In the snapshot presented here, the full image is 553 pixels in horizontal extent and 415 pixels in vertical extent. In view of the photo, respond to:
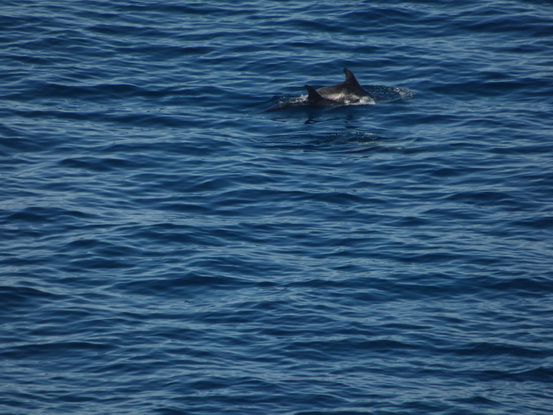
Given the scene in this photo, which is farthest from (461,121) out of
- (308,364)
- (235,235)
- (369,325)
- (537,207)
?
(308,364)

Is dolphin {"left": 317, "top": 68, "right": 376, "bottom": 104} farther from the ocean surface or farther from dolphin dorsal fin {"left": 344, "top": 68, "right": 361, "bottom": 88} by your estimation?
the ocean surface

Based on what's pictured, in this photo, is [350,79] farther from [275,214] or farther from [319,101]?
[275,214]

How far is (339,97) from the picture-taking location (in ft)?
72.7

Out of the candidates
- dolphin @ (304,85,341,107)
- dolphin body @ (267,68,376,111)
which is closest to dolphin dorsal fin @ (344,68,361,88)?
dolphin body @ (267,68,376,111)

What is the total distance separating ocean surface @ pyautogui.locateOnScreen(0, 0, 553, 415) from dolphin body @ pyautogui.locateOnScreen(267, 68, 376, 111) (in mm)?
293

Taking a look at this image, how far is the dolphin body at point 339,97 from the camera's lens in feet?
72.0

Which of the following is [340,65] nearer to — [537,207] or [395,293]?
[537,207]

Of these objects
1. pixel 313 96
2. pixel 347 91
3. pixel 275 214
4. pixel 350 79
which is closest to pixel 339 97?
pixel 347 91

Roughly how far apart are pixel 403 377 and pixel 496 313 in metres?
2.43

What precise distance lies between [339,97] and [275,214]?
617 cm

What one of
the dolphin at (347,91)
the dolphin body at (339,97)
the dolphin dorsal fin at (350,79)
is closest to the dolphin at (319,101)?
the dolphin body at (339,97)

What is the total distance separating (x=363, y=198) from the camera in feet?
57.9

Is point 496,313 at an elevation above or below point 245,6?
below

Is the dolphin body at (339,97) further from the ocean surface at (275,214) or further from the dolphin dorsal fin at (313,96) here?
the ocean surface at (275,214)
